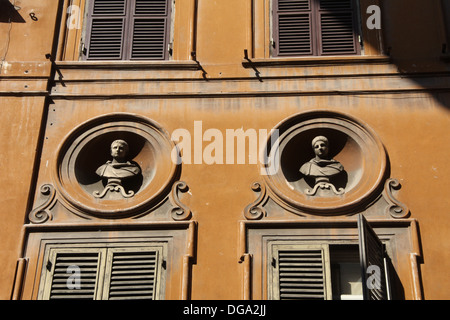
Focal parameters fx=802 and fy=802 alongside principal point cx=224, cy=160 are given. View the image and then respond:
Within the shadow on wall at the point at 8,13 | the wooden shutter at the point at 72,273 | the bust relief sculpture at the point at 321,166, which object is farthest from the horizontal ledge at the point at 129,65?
the wooden shutter at the point at 72,273

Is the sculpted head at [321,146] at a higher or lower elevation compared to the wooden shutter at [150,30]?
lower

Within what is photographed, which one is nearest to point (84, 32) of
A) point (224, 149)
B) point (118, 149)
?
point (118, 149)

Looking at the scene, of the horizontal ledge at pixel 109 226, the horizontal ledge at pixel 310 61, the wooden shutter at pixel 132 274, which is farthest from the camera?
the horizontal ledge at pixel 310 61

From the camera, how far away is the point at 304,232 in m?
12.3

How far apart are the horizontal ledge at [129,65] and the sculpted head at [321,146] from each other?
8.25 ft

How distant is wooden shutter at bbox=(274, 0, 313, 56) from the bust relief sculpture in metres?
2.03

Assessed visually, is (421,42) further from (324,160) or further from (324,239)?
(324,239)

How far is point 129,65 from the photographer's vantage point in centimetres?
1418

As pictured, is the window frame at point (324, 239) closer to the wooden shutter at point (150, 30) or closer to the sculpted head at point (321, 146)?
the sculpted head at point (321, 146)

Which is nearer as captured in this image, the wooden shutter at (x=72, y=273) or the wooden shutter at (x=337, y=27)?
the wooden shutter at (x=72, y=273)

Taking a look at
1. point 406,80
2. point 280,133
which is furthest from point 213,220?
point 406,80

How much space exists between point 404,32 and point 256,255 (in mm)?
5078

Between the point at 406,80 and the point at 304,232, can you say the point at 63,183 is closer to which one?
the point at 304,232

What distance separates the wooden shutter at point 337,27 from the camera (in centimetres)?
1445
